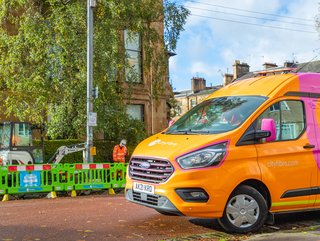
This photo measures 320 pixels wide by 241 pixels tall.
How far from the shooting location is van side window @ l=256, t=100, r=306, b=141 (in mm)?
7512

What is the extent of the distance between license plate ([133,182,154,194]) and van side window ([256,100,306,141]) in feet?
6.51

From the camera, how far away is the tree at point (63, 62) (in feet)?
58.7

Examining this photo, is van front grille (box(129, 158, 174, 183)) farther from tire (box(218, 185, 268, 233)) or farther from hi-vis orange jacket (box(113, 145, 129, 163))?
hi-vis orange jacket (box(113, 145, 129, 163))

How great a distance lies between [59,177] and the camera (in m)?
13.8

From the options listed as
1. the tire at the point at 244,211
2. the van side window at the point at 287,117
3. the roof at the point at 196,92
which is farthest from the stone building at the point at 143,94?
the roof at the point at 196,92

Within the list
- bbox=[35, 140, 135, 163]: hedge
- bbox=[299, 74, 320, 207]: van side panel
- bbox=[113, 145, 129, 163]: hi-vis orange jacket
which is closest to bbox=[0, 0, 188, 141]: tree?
bbox=[113, 145, 129, 163]: hi-vis orange jacket

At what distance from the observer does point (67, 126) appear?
18234 millimetres

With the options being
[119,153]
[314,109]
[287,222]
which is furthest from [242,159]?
[119,153]

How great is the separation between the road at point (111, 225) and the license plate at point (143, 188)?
672 millimetres

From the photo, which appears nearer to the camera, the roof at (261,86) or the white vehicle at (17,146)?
the roof at (261,86)

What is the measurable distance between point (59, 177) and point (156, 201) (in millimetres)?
7367

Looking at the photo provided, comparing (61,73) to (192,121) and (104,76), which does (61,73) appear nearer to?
(104,76)

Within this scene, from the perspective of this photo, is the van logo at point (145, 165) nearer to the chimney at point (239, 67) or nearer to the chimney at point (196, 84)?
the chimney at point (239, 67)

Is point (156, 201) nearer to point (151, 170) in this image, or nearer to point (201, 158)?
point (151, 170)
